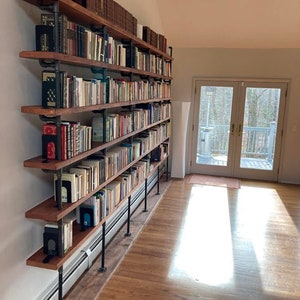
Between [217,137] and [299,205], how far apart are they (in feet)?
6.77

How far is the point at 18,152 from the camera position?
78.9 inches

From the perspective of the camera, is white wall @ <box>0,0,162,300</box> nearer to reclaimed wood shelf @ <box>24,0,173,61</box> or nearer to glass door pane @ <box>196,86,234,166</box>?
reclaimed wood shelf @ <box>24,0,173,61</box>

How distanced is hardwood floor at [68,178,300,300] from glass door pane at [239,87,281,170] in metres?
1.23

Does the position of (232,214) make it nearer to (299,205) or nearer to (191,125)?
(299,205)

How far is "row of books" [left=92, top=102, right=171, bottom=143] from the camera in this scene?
2732 millimetres

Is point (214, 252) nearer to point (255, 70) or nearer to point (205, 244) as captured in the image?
point (205, 244)

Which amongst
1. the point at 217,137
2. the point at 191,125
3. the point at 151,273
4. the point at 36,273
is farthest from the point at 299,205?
the point at 36,273

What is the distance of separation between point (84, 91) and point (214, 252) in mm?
2224

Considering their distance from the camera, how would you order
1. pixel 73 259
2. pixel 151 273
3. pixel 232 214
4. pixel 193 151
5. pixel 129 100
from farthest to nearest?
pixel 193 151 < pixel 232 214 < pixel 129 100 < pixel 151 273 < pixel 73 259

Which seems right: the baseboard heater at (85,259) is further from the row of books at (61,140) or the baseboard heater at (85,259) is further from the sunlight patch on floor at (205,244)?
the row of books at (61,140)

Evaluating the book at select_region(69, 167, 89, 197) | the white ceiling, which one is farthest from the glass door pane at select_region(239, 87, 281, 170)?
the book at select_region(69, 167, 89, 197)

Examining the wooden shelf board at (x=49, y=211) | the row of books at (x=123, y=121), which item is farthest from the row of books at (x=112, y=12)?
the wooden shelf board at (x=49, y=211)

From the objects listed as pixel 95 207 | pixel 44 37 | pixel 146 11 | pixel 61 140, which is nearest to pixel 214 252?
pixel 95 207

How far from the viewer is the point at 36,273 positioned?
2295mm
